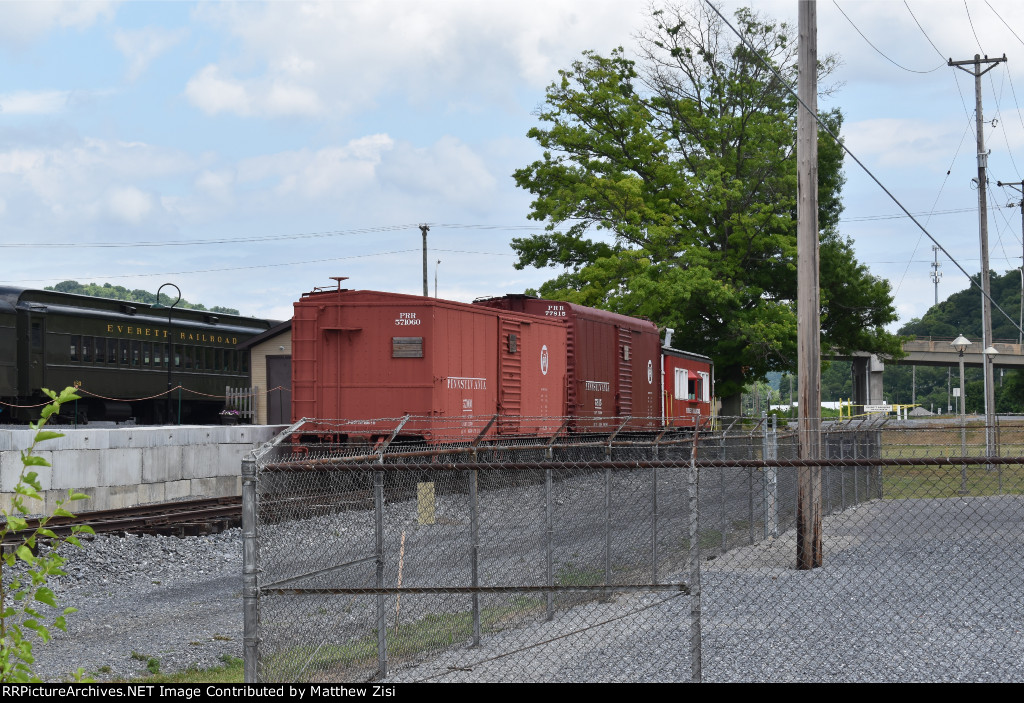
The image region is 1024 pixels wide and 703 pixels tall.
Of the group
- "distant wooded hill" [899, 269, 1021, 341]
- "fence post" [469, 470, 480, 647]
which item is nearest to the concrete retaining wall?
"fence post" [469, 470, 480, 647]

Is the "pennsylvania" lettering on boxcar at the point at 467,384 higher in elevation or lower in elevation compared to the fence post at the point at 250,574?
higher

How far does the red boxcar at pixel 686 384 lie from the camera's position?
33.5 m

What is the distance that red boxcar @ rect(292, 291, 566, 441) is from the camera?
2031cm

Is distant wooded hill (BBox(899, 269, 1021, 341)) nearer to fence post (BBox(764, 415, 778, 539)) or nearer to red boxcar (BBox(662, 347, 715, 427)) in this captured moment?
red boxcar (BBox(662, 347, 715, 427))

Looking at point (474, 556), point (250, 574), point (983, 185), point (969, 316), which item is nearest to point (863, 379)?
point (983, 185)

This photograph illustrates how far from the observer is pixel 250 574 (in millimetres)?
6441

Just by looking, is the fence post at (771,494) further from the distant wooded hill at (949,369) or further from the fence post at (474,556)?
the distant wooded hill at (949,369)

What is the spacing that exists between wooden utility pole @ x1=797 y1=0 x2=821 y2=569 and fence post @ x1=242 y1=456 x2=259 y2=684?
26.6 feet

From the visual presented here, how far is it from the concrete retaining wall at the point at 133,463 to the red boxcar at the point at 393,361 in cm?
174

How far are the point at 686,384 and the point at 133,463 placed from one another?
21.6 meters

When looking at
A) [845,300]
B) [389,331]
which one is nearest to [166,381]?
[389,331]

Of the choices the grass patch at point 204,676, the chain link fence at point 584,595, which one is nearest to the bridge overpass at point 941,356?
the chain link fence at point 584,595

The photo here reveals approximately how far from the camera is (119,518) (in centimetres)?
1507

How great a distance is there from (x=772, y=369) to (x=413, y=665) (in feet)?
115
